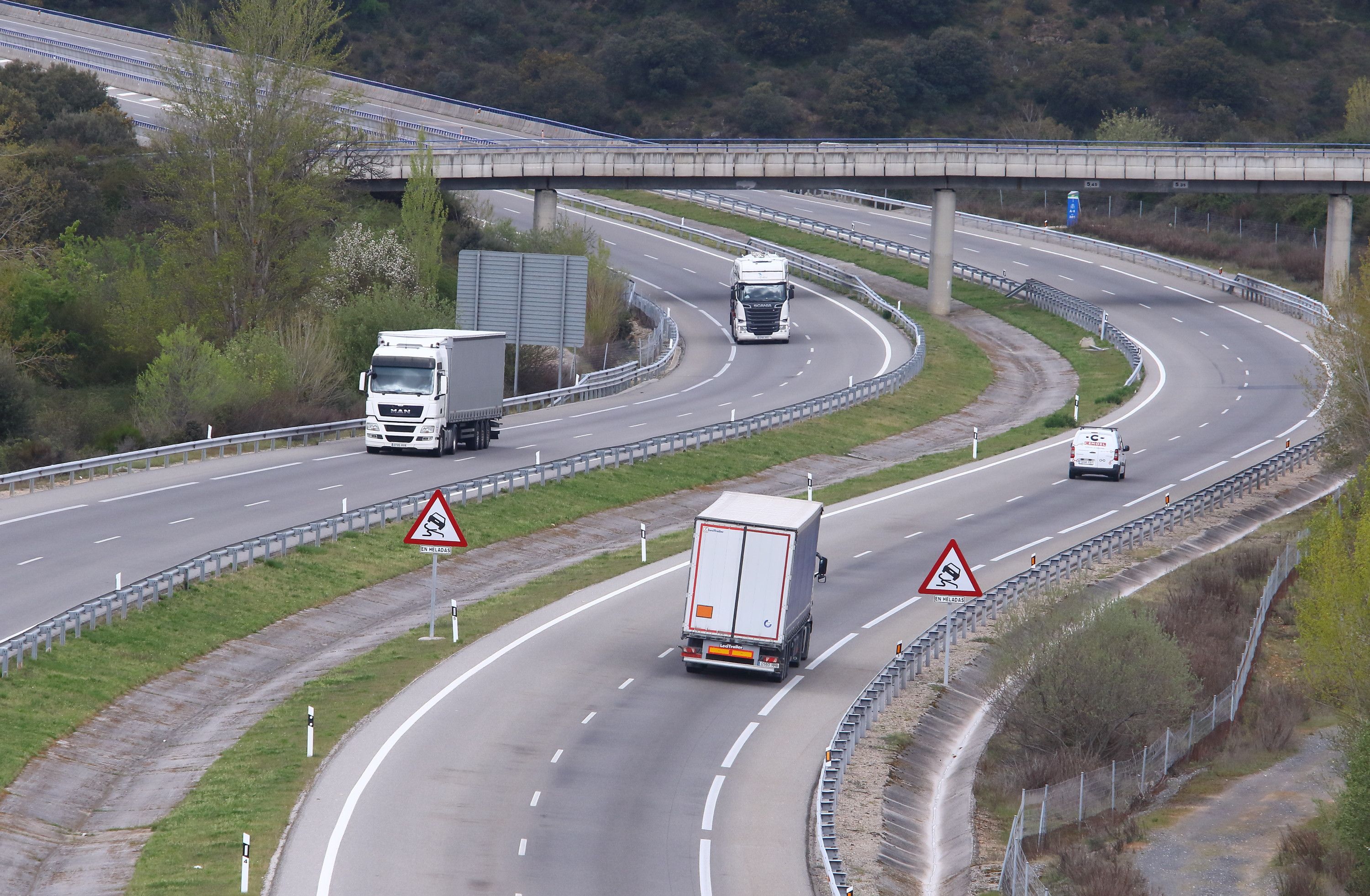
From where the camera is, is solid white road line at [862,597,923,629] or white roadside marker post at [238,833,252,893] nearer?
white roadside marker post at [238,833,252,893]

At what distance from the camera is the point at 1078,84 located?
140 m

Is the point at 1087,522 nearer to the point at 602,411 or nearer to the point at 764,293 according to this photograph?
the point at 602,411

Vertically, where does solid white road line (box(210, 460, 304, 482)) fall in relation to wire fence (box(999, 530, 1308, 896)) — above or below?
above

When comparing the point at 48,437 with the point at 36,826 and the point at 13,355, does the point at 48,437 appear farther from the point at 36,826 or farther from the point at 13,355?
the point at 36,826

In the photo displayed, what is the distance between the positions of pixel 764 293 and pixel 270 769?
57.5 meters

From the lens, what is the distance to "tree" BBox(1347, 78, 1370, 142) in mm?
115750

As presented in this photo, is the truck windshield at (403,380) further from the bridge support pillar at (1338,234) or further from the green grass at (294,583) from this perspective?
the bridge support pillar at (1338,234)

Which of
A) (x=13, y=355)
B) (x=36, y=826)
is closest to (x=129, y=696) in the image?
(x=36, y=826)

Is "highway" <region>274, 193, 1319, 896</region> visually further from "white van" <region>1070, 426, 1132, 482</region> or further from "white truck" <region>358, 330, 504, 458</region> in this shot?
"white truck" <region>358, 330, 504, 458</region>

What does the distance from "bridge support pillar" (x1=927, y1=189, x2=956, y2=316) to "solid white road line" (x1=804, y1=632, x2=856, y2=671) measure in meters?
55.9

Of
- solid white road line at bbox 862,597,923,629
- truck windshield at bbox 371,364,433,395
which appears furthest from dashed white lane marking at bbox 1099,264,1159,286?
solid white road line at bbox 862,597,923,629

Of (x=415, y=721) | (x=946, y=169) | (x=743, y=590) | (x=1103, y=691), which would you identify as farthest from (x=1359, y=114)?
(x=415, y=721)

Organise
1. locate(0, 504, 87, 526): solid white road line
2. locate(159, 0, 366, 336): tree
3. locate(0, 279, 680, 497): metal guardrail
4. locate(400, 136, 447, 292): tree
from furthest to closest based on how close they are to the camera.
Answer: locate(400, 136, 447, 292): tree → locate(159, 0, 366, 336): tree → locate(0, 279, 680, 497): metal guardrail → locate(0, 504, 87, 526): solid white road line

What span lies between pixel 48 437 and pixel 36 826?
3118cm
